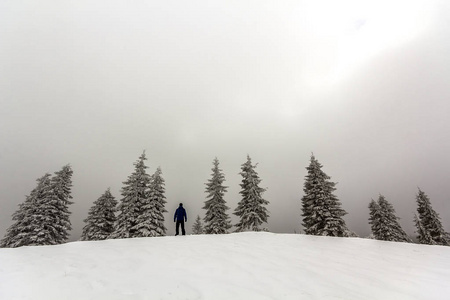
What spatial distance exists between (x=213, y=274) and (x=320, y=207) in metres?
21.6

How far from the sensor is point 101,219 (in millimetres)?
28953

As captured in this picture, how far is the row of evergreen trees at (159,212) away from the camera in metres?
24.5

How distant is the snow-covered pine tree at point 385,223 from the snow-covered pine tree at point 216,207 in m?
20.6

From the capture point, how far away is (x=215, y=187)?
31.2m

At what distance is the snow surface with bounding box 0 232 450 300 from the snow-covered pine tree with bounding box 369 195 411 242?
22949mm

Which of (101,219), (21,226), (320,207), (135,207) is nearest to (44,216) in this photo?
(21,226)

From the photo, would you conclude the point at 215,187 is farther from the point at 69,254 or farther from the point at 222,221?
the point at 69,254

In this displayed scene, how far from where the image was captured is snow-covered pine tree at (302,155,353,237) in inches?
949

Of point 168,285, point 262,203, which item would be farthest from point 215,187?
point 168,285

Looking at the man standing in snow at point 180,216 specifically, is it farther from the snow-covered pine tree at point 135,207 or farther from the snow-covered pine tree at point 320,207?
the snow-covered pine tree at point 320,207

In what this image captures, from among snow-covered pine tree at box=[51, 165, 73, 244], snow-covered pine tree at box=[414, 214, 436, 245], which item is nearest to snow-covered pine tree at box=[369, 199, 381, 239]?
snow-covered pine tree at box=[414, 214, 436, 245]

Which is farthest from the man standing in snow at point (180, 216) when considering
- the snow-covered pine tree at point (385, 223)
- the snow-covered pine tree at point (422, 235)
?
the snow-covered pine tree at point (422, 235)

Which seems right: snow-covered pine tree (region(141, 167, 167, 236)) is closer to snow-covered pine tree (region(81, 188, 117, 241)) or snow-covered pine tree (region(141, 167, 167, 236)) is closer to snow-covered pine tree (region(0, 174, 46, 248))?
snow-covered pine tree (region(81, 188, 117, 241))

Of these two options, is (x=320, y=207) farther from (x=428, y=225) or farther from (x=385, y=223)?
(x=428, y=225)
